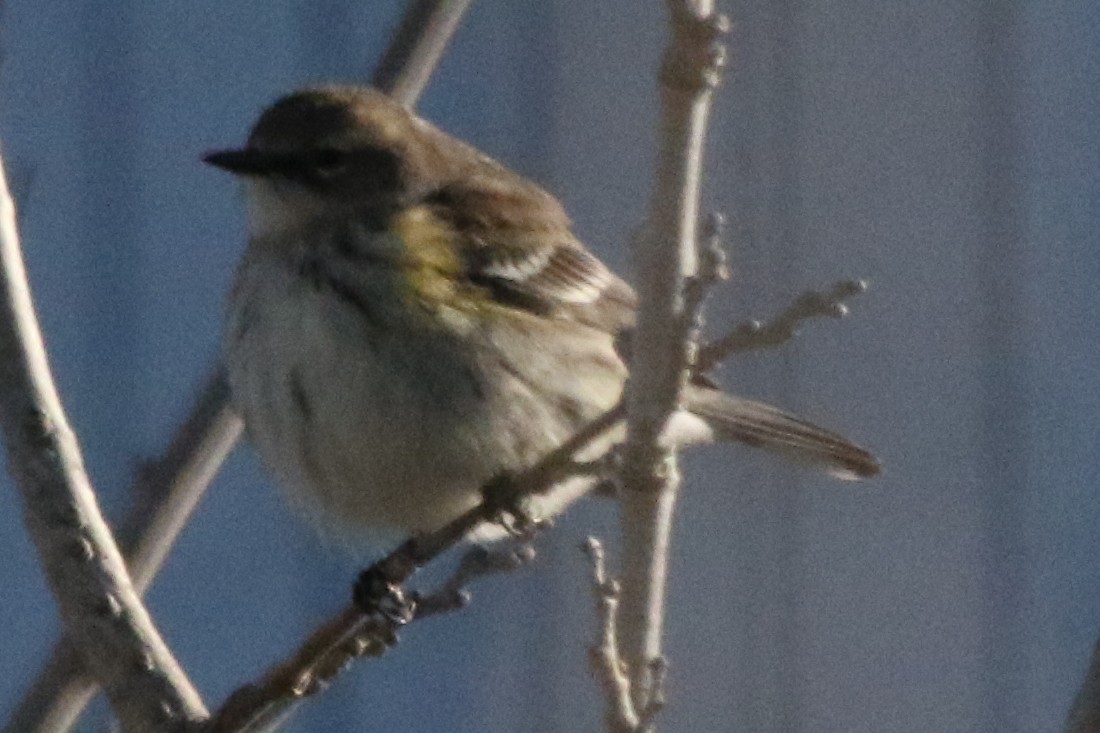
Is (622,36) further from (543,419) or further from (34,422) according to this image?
(34,422)

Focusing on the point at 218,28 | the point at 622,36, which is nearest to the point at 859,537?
the point at 622,36

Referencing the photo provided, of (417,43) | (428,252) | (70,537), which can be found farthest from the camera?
(428,252)

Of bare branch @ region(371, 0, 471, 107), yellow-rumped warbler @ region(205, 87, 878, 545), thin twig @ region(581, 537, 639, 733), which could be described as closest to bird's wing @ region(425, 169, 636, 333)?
yellow-rumped warbler @ region(205, 87, 878, 545)

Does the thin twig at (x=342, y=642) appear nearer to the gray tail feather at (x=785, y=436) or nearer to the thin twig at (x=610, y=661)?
the thin twig at (x=610, y=661)

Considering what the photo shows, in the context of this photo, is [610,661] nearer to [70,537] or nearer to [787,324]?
[787,324]

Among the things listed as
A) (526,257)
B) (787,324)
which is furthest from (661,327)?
(526,257)

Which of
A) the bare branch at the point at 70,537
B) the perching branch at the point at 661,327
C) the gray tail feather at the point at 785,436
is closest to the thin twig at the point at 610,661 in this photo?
the perching branch at the point at 661,327

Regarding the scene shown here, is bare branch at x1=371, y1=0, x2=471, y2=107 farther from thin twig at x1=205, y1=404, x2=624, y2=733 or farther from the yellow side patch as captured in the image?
thin twig at x1=205, y1=404, x2=624, y2=733
